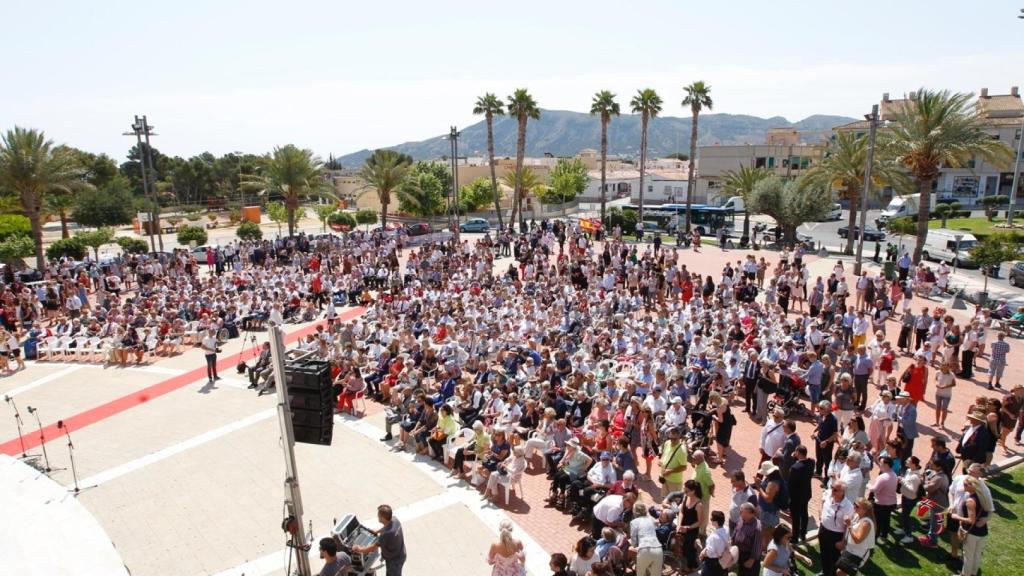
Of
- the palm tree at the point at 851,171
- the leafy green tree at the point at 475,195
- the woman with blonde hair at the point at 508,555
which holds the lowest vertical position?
the woman with blonde hair at the point at 508,555

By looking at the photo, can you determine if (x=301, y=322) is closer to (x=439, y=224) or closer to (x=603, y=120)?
(x=603, y=120)

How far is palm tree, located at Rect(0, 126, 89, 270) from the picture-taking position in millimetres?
32812

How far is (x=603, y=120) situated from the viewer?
44.5 m

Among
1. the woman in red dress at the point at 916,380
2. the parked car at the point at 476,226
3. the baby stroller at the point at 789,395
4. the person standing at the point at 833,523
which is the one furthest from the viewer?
the parked car at the point at 476,226

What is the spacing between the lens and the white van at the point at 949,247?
30.4 metres

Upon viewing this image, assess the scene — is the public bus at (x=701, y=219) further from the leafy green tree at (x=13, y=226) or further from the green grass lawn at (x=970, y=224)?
the leafy green tree at (x=13, y=226)

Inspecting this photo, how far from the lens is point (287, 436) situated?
6.72 meters

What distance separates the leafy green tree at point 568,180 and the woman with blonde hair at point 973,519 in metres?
56.9

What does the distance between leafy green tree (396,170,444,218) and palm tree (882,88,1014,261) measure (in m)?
38.0

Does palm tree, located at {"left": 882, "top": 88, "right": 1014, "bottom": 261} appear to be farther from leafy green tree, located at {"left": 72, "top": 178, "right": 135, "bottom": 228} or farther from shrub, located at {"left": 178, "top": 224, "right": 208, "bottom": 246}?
leafy green tree, located at {"left": 72, "top": 178, "right": 135, "bottom": 228}

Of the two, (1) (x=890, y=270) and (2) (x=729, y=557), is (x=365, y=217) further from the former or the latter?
(2) (x=729, y=557)

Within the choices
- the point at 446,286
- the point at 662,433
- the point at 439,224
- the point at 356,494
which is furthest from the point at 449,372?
the point at 439,224

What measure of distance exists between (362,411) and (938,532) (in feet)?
37.1

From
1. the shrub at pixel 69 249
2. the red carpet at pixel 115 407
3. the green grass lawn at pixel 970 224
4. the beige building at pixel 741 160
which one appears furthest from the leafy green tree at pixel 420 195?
the green grass lawn at pixel 970 224
